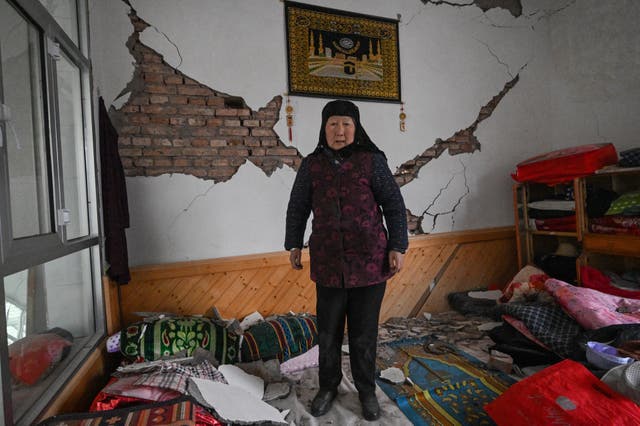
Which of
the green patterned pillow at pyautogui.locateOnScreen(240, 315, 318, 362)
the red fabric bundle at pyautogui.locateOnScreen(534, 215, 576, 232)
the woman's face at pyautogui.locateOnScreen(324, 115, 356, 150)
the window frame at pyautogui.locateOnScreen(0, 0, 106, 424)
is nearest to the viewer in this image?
the window frame at pyautogui.locateOnScreen(0, 0, 106, 424)

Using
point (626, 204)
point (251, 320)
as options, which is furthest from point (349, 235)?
point (626, 204)

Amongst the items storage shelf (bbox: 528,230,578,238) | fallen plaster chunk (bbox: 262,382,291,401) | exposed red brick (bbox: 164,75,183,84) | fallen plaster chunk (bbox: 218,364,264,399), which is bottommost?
fallen plaster chunk (bbox: 262,382,291,401)

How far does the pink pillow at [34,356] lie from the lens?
125cm

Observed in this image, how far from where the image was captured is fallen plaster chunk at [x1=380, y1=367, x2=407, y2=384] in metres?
2.01

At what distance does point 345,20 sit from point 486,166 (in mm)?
1942

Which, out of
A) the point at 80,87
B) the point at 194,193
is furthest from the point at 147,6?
the point at 194,193

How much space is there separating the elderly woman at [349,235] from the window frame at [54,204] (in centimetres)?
105

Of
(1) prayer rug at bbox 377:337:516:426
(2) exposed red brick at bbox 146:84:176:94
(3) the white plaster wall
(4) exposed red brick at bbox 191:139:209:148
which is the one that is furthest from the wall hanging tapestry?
(1) prayer rug at bbox 377:337:516:426

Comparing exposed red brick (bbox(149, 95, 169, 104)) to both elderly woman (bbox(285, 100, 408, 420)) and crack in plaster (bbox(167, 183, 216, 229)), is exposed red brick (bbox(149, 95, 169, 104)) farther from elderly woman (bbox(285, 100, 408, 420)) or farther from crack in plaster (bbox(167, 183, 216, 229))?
elderly woman (bbox(285, 100, 408, 420))

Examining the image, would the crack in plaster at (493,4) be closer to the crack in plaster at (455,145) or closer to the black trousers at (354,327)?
the crack in plaster at (455,145)

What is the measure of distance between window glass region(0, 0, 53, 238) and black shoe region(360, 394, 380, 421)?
165cm

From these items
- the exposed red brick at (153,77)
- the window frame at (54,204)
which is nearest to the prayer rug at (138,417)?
the window frame at (54,204)

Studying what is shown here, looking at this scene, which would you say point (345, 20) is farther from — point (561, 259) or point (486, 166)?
point (561, 259)

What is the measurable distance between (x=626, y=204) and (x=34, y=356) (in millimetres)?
3671
